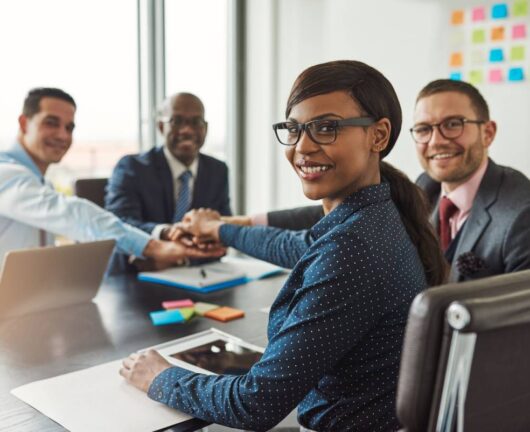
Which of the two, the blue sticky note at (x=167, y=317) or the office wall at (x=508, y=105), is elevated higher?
the office wall at (x=508, y=105)

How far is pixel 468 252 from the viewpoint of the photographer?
203 centimetres

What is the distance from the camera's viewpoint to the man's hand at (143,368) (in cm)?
122

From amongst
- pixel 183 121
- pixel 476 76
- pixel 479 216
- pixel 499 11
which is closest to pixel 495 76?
pixel 476 76

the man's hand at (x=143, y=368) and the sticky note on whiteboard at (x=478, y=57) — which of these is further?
the sticky note on whiteboard at (x=478, y=57)

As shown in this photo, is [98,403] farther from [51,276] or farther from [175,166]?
[175,166]

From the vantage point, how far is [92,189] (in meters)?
2.84

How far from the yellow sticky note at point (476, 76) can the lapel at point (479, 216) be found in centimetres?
169

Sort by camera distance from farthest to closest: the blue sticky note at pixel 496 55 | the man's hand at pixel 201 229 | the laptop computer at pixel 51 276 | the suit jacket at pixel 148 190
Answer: the blue sticky note at pixel 496 55, the suit jacket at pixel 148 190, the man's hand at pixel 201 229, the laptop computer at pixel 51 276

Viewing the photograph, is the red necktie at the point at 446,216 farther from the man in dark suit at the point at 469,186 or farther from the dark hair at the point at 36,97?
the dark hair at the point at 36,97

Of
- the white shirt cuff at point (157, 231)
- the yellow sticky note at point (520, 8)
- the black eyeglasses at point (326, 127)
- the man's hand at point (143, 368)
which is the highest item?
the yellow sticky note at point (520, 8)

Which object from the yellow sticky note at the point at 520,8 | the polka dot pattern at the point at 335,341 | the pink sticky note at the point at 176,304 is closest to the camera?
the polka dot pattern at the point at 335,341

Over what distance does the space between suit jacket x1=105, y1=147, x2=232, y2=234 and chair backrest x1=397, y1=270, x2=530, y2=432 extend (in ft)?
6.32

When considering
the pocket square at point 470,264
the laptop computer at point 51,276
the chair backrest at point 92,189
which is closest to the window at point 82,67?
the chair backrest at point 92,189

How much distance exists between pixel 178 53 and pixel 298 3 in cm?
99
